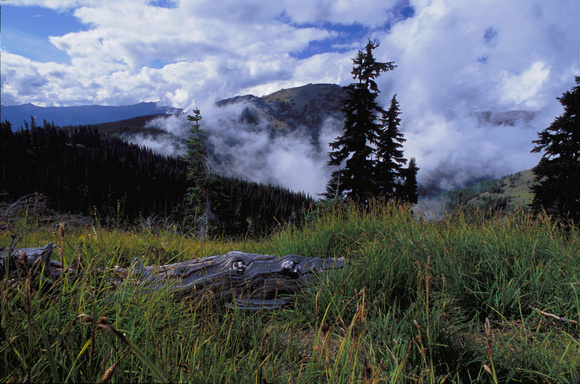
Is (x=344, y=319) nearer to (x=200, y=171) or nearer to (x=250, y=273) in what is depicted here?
(x=250, y=273)

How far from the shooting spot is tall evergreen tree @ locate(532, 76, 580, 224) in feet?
57.5

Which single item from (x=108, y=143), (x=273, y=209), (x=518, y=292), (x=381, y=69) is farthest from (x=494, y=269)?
(x=108, y=143)

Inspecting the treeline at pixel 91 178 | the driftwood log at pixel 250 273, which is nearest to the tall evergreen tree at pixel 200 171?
the driftwood log at pixel 250 273

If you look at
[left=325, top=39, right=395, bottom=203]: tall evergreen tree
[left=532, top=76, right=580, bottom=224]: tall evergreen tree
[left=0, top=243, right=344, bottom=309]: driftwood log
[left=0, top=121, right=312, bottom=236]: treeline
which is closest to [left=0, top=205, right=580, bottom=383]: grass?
[left=0, top=243, right=344, bottom=309]: driftwood log

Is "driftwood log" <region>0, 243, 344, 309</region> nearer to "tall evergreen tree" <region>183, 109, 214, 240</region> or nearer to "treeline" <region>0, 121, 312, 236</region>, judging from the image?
"tall evergreen tree" <region>183, 109, 214, 240</region>

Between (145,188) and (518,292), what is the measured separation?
119m

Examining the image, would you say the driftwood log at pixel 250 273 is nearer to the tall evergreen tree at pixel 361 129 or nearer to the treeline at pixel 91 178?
the tall evergreen tree at pixel 361 129

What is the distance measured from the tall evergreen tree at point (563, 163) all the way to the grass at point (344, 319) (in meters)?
18.7

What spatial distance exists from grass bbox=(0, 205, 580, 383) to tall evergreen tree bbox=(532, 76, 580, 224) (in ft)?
→ 61.4

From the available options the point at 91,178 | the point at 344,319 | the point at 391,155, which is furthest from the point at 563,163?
the point at 91,178

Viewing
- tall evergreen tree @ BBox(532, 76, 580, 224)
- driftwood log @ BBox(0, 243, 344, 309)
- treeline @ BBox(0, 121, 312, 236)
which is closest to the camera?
driftwood log @ BBox(0, 243, 344, 309)

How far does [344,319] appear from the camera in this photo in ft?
9.09

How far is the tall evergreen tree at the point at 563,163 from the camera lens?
57.5 ft

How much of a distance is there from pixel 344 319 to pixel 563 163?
73.6ft
